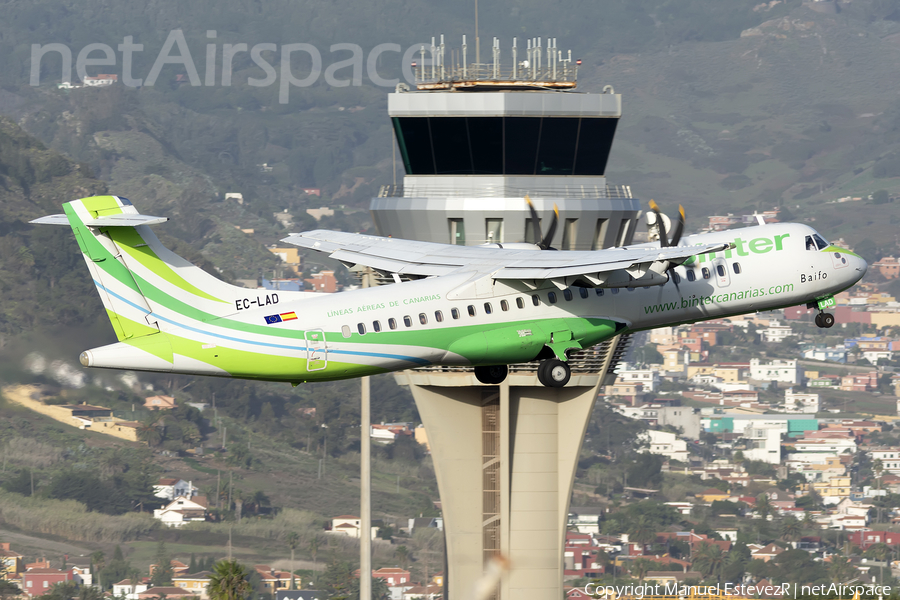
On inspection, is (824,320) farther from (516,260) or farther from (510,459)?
(510,459)

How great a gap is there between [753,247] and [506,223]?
2339 centimetres

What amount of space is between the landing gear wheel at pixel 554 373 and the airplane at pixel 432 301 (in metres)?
0.04

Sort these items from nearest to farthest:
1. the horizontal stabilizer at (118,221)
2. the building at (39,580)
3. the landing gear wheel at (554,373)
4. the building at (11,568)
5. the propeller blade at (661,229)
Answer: the horizontal stabilizer at (118,221) → the landing gear wheel at (554,373) → the propeller blade at (661,229) → the building at (39,580) → the building at (11,568)

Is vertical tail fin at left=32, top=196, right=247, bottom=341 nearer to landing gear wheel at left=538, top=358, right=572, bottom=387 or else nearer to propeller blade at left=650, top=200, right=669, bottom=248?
landing gear wheel at left=538, top=358, right=572, bottom=387

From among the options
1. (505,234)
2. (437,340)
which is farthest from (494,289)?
(505,234)

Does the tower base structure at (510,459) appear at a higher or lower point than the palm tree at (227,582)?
higher

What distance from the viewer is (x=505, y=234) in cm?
7031

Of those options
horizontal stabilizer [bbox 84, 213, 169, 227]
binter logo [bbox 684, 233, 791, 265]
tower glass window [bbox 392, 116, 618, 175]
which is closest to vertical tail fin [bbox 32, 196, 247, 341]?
horizontal stabilizer [bbox 84, 213, 169, 227]

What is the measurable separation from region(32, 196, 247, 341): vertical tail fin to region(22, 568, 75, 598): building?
15295 cm

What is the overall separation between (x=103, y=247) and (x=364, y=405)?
3428cm

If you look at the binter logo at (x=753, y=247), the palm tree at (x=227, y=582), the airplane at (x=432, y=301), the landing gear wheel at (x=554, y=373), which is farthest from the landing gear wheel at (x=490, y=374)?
the palm tree at (x=227, y=582)

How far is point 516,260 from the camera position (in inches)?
1742

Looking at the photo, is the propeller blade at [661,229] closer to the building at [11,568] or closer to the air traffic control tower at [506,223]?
the air traffic control tower at [506,223]

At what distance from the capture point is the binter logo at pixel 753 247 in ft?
156
